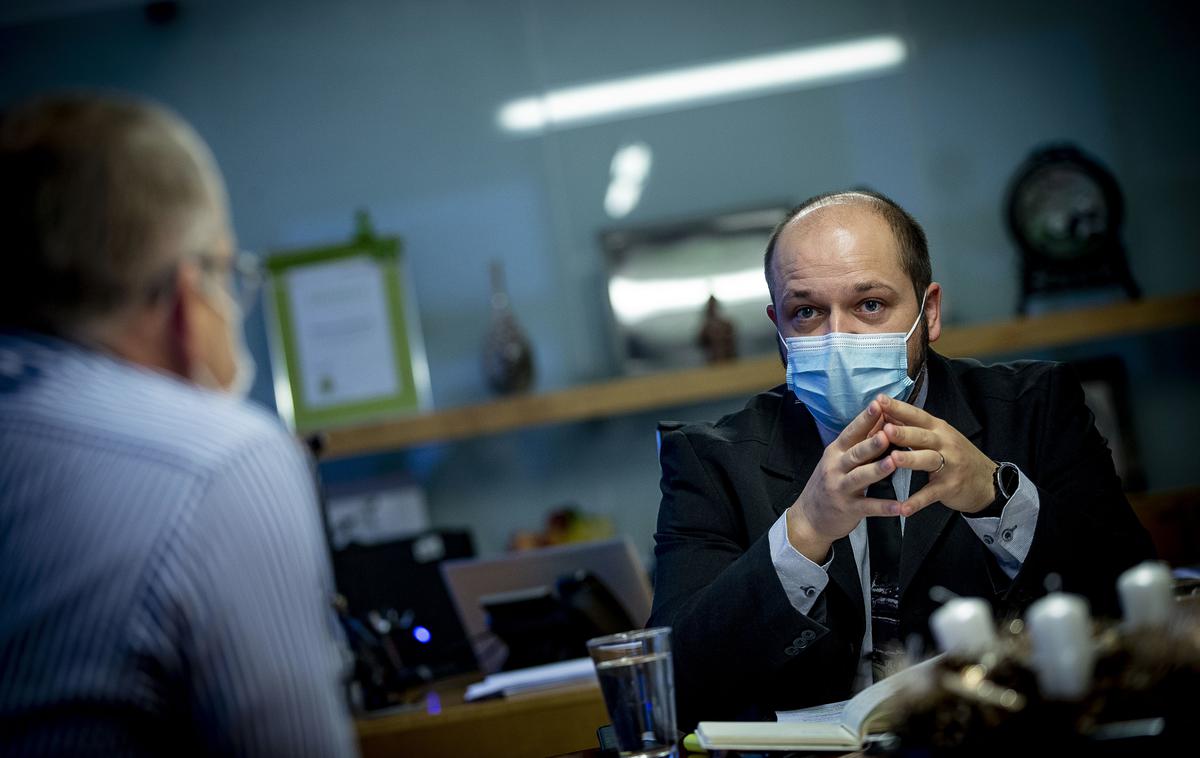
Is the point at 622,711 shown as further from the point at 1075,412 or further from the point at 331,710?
the point at 1075,412

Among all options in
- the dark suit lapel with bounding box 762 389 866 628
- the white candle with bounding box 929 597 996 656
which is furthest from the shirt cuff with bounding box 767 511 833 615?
the white candle with bounding box 929 597 996 656

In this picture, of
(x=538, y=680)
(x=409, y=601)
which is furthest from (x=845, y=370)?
(x=409, y=601)

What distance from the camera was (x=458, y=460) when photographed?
398 cm

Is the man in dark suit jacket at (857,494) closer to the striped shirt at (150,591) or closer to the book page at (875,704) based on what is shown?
the book page at (875,704)

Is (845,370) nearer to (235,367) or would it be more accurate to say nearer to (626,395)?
(235,367)

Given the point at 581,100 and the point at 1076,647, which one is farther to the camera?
the point at 581,100

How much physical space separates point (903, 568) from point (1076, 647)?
2.58 ft

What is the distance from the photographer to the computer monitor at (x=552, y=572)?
241 centimetres

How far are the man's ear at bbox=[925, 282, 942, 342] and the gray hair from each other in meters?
1.22

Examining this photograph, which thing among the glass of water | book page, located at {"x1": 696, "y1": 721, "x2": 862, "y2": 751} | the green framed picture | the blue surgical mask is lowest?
book page, located at {"x1": 696, "y1": 721, "x2": 862, "y2": 751}

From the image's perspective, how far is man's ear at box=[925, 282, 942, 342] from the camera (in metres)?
1.79

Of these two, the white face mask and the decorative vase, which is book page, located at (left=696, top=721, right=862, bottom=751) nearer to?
the white face mask

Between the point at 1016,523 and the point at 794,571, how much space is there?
29cm

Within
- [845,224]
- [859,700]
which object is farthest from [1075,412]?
[859,700]
